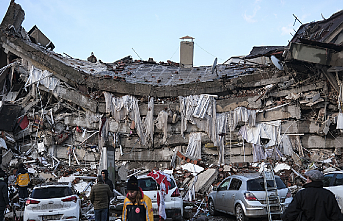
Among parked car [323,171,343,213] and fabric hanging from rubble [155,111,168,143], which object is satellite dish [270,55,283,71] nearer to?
fabric hanging from rubble [155,111,168,143]

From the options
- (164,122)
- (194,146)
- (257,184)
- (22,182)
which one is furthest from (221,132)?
(22,182)

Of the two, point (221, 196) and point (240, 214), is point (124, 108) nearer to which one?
point (221, 196)

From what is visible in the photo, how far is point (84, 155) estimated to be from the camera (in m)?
19.3

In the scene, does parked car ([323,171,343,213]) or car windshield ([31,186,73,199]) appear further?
car windshield ([31,186,73,199])

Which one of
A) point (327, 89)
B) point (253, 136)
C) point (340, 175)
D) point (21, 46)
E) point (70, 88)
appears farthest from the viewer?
point (21, 46)

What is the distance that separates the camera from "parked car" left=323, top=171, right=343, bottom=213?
7502 mm

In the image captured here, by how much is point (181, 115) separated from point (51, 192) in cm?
1038

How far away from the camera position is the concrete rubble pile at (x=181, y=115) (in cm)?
1538

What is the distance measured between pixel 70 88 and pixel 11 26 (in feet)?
24.2

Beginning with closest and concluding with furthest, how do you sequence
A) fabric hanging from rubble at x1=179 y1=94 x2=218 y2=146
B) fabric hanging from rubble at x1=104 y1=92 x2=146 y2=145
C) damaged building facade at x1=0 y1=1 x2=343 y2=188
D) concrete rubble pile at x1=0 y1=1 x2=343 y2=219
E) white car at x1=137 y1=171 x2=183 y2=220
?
white car at x1=137 y1=171 x2=183 y2=220, concrete rubble pile at x1=0 y1=1 x2=343 y2=219, damaged building facade at x1=0 y1=1 x2=343 y2=188, fabric hanging from rubble at x1=179 y1=94 x2=218 y2=146, fabric hanging from rubble at x1=104 y1=92 x2=146 y2=145

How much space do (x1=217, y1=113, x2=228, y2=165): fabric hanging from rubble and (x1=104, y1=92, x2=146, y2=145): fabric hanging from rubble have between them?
4.46m

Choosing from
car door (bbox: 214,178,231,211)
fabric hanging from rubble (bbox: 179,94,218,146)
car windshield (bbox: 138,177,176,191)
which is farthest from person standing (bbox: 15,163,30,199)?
fabric hanging from rubble (bbox: 179,94,218,146)

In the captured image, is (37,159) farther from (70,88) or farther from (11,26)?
(11,26)

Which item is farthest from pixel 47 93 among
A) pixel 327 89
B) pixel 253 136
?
pixel 327 89
